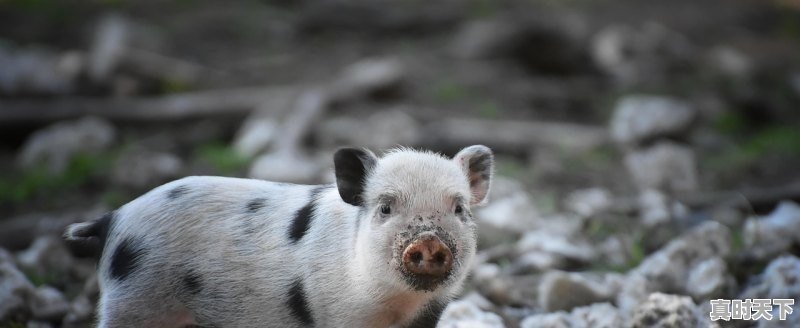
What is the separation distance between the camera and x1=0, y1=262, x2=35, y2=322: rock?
15.5 ft

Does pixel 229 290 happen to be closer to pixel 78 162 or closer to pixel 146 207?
pixel 146 207

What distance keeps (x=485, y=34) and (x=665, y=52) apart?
2414 mm

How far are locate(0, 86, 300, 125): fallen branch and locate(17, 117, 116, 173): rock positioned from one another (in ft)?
0.75

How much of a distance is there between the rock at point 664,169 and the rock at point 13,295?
514 cm

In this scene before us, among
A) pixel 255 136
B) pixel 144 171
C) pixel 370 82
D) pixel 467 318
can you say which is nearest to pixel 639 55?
pixel 370 82

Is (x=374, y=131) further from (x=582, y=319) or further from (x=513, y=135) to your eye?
(x=582, y=319)

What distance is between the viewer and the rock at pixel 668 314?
14.1ft

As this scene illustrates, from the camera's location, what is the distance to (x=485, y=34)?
12766 millimetres

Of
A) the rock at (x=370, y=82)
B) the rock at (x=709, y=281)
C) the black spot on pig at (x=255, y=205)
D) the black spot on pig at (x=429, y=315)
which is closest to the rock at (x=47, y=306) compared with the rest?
the black spot on pig at (x=255, y=205)

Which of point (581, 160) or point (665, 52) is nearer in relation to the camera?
point (581, 160)

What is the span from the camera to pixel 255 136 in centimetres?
916

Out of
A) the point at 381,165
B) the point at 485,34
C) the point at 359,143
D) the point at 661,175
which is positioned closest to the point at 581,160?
the point at 661,175

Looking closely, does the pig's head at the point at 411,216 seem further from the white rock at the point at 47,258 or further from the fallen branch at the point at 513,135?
the fallen branch at the point at 513,135

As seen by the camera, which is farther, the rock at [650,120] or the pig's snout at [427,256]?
the rock at [650,120]
